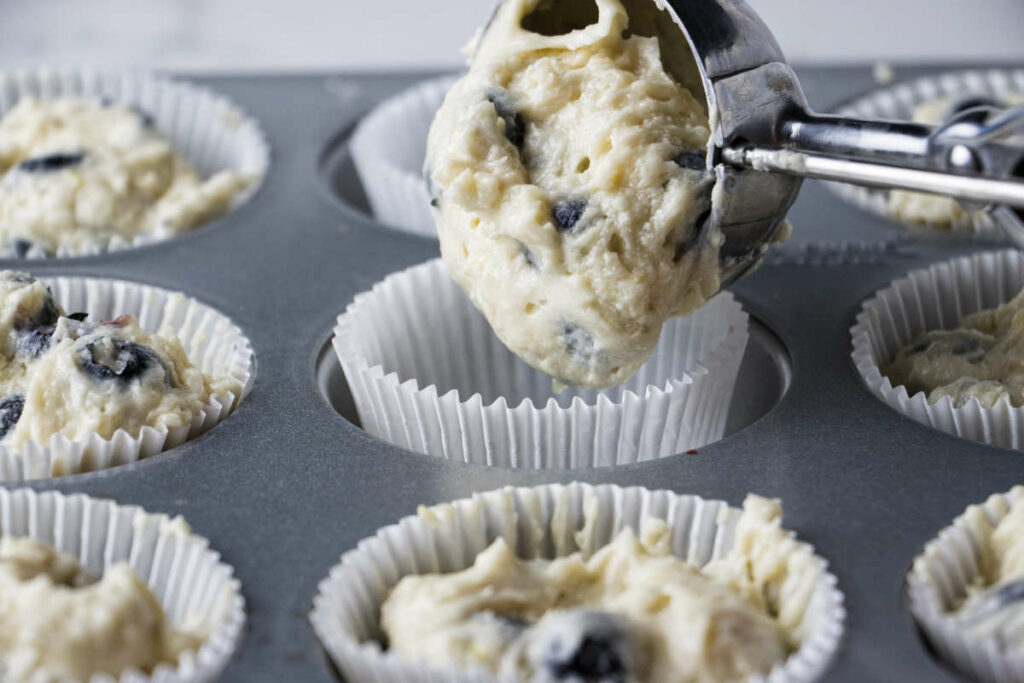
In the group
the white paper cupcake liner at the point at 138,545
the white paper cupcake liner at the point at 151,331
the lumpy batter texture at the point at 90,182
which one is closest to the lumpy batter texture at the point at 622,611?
the white paper cupcake liner at the point at 138,545

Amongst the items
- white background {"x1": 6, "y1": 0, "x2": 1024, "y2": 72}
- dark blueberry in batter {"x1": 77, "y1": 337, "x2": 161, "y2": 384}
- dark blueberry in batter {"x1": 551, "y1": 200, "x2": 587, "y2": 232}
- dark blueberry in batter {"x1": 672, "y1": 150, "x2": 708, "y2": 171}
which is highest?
dark blueberry in batter {"x1": 672, "y1": 150, "x2": 708, "y2": 171}

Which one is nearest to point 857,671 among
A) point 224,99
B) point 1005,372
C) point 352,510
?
point 352,510

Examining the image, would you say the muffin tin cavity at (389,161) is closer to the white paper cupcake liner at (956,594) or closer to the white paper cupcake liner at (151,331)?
the white paper cupcake liner at (151,331)

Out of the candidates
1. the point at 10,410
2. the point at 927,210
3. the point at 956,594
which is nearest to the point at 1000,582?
the point at 956,594

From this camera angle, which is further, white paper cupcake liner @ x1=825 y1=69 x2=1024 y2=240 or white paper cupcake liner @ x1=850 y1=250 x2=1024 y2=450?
white paper cupcake liner @ x1=825 y1=69 x2=1024 y2=240

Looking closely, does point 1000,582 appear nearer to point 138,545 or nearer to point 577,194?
point 577,194

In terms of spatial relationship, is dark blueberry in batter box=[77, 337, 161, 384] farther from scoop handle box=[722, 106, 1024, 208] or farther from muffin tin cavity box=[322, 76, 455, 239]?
scoop handle box=[722, 106, 1024, 208]

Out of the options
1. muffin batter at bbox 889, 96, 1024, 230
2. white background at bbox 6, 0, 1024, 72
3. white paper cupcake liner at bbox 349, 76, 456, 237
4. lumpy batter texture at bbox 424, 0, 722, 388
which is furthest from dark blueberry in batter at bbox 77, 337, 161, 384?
white background at bbox 6, 0, 1024, 72

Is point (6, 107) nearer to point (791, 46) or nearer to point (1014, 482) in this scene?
point (791, 46)
